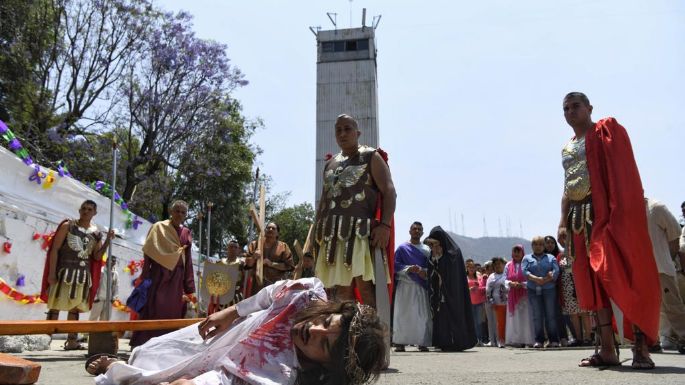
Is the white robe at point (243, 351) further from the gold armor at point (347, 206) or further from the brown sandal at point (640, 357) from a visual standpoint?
the brown sandal at point (640, 357)

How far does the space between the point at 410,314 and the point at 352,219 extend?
5.03 m

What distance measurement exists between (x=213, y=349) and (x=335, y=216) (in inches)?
96.1

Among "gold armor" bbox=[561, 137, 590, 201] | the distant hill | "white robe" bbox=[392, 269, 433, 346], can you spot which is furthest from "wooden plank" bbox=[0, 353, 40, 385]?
the distant hill

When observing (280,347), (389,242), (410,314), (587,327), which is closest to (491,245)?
(587,327)

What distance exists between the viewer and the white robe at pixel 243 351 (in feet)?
8.16

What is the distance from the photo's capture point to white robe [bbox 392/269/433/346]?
30.8 ft

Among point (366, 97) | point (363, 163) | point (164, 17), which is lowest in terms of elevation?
point (363, 163)

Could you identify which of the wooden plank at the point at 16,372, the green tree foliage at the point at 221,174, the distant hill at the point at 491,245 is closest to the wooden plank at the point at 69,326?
the wooden plank at the point at 16,372

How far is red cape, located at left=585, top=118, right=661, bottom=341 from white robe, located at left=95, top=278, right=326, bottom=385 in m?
2.62

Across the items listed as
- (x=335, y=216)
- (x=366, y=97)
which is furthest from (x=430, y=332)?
(x=366, y=97)

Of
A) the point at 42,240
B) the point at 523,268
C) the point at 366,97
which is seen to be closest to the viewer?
the point at 42,240

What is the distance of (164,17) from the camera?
25.8 meters

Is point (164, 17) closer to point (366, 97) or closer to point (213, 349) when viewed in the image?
point (213, 349)

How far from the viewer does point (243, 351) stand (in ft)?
8.33
